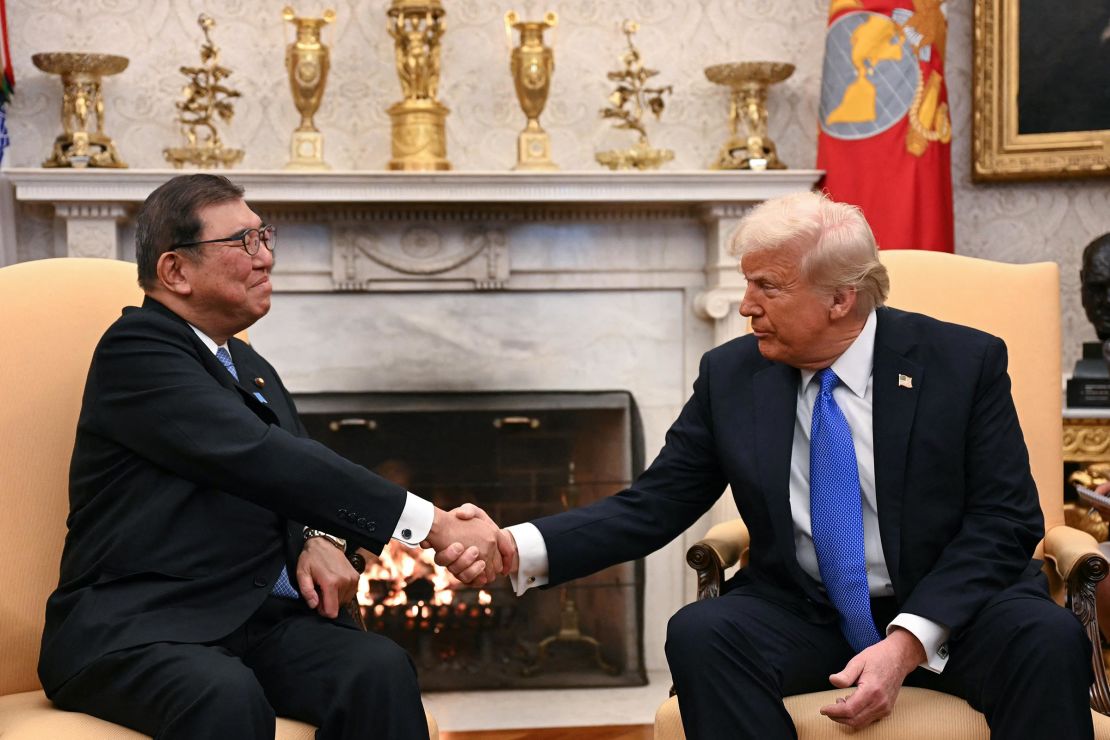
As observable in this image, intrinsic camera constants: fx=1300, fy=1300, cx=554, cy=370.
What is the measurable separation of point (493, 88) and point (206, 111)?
0.91 metres

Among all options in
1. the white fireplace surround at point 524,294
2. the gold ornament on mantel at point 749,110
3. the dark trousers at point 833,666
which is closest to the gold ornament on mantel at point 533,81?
the white fireplace surround at point 524,294

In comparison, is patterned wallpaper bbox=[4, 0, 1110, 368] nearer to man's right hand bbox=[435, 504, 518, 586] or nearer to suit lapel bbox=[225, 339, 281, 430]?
suit lapel bbox=[225, 339, 281, 430]

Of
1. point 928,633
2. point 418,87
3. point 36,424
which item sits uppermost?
point 418,87

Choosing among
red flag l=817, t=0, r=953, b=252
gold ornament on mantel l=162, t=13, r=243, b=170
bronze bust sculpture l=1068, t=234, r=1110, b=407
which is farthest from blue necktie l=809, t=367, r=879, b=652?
gold ornament on mantel l=162, t=13, r=243, b=170

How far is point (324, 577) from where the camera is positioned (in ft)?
7.63

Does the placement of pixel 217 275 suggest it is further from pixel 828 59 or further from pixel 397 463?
pixel 828 59

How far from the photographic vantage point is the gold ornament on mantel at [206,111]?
391 cm

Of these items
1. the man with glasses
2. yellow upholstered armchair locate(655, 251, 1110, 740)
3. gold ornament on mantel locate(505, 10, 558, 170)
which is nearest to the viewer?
the man with glasses

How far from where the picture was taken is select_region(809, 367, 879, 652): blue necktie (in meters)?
2.23

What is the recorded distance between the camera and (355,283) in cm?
418

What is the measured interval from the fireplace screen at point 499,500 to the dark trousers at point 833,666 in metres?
1.94

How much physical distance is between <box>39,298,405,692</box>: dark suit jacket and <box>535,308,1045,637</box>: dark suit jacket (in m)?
0.51

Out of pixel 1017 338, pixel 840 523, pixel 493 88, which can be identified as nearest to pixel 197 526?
pixel 840 523

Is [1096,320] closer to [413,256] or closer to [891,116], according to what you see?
[891,116]
